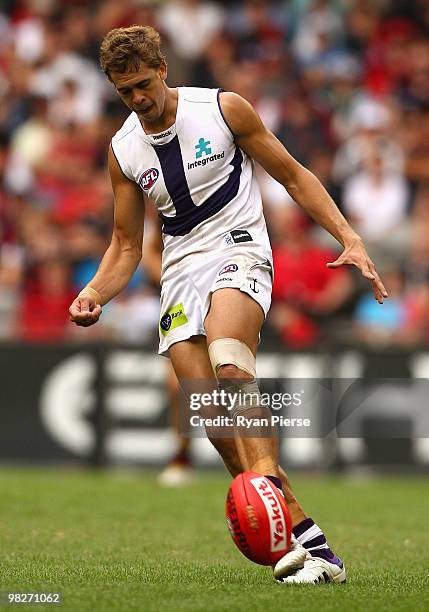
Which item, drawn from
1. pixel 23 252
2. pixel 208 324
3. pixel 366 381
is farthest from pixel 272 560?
pixel 23 252

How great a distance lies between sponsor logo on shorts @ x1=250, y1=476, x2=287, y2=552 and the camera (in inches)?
212

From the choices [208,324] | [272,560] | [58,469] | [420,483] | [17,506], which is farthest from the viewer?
[58,469]

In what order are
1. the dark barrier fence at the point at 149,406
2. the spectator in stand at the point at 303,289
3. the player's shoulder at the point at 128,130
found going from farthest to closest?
the spectator in stand at the point at 303,289 < the dark barrier fence at the point at 149,406 < the player's shoulder at the point at 128,130

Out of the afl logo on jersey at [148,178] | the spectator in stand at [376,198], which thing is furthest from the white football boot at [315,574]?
the spectator in stand at [376,198]

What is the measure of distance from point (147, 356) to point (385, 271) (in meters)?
2.90

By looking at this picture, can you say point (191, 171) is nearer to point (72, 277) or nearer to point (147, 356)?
point (147, 356)

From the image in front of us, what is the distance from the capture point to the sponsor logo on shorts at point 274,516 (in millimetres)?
5387

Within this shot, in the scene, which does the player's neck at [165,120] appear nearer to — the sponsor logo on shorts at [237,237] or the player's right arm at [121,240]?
the player's right arm at [121,240]

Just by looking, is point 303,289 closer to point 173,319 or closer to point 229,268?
point 173,319

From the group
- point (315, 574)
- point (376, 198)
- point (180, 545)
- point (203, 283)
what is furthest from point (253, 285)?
point (376, 198)

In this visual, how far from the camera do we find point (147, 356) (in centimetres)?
1302

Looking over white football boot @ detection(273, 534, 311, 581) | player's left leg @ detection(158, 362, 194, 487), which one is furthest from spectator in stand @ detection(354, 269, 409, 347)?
white football boot @ detection(273, 534, 311, 581)

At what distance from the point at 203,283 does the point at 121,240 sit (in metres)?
0.60

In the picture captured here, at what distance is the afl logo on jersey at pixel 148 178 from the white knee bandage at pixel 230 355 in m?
0.91
